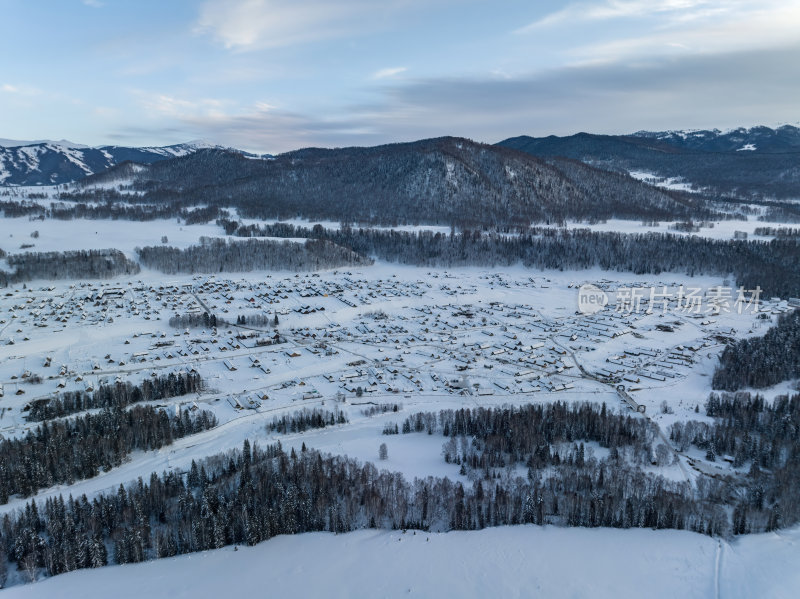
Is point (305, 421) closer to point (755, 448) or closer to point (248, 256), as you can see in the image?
point (755, 448)

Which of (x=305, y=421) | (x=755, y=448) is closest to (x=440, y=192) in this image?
(x=305, y=421)

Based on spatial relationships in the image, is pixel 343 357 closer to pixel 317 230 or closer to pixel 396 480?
pixel 396 480

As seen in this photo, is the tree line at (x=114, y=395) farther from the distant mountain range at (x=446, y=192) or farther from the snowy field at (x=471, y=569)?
the distant mountain range at (x=446, y=192)

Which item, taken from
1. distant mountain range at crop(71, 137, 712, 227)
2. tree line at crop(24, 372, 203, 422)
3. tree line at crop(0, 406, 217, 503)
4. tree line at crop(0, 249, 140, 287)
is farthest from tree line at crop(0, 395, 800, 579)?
distant mountain range at crop(71, 137, 712, 227)

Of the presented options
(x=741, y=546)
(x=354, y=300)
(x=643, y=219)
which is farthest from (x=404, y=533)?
(x=643, y=219)

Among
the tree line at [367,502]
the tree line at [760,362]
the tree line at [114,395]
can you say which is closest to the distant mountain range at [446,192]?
the tree line at [760,362]

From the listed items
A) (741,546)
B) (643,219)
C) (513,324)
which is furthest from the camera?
(643,219)

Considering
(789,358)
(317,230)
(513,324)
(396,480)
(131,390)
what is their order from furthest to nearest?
(317,230) → (513,324) → (789,358) → (131,390) → (396,480)

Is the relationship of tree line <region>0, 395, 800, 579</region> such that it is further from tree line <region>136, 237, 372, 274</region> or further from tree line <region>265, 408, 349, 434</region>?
tree line <region>136, 237, 372, 274</region>
